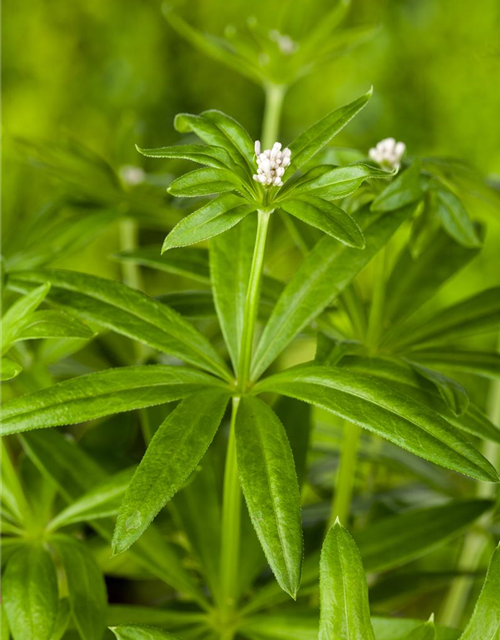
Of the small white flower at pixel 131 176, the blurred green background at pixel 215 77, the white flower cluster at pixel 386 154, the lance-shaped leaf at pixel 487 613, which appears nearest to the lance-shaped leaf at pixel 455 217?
the white flower cluster at pixel 386 154

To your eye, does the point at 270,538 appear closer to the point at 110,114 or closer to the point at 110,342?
the point at 110,342

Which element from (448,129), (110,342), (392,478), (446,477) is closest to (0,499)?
(110,342)

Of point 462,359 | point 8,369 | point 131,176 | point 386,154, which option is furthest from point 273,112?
point 8,369

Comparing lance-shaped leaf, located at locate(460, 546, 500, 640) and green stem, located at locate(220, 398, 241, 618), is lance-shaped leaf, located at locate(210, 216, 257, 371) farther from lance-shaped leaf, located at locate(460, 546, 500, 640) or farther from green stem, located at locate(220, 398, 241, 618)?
lance-shaped leaf, located at locate(460, 546, 500, 640)

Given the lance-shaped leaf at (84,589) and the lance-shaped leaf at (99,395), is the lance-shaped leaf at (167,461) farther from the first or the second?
the lance-shaped leaf at (84,589)

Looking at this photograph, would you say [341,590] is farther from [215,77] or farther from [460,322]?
[215,77]
